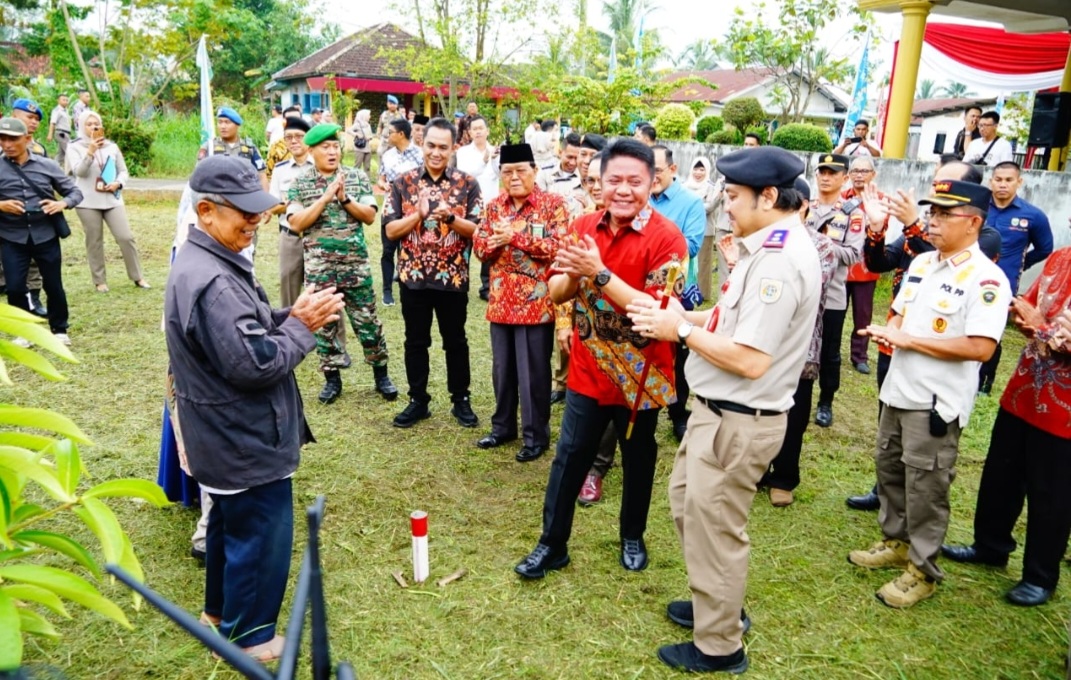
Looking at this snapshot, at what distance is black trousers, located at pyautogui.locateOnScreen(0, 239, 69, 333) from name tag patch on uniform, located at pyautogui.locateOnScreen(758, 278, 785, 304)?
21.3ft

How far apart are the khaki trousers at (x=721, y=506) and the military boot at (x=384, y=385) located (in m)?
3.41

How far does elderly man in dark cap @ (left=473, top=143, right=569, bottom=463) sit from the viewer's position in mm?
4742

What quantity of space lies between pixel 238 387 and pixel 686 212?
12.3ft

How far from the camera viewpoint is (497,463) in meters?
4.98

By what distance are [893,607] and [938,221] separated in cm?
182

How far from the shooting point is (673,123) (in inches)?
559

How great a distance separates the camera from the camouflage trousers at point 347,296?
5555 mm

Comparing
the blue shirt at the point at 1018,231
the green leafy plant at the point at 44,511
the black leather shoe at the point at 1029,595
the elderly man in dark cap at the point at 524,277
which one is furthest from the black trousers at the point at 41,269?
the blue shirt at the point at 1018,231

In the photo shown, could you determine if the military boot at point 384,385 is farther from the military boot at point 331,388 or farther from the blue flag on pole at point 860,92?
the blue flag on pole at point 860,92

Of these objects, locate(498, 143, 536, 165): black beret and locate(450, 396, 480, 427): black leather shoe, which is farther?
locate(450, 396, 480, 427): black leather shoe

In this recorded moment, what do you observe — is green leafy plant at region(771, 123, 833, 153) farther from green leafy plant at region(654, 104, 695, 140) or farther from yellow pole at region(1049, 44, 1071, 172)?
yellow pole at region(1049, 44, 1071, 172)

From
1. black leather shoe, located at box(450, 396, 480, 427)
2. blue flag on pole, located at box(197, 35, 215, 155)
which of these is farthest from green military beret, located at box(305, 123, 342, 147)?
blue flag on pole, located at box(197, 35, 215, 155)

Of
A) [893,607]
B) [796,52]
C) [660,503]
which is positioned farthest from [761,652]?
[796,52]

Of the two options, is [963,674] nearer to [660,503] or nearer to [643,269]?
[660,503]
